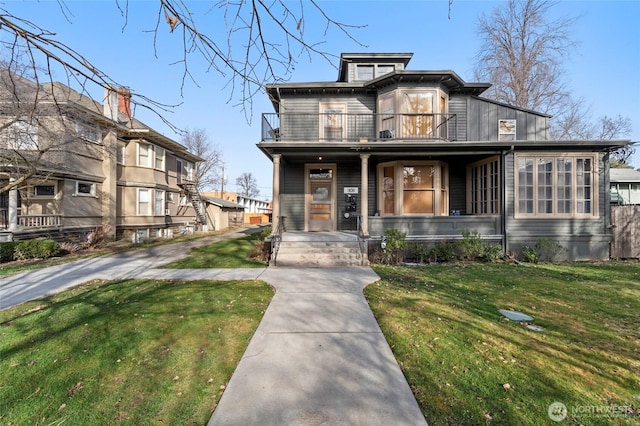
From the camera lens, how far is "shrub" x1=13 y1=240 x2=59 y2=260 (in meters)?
10.3

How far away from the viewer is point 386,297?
554 centimetres

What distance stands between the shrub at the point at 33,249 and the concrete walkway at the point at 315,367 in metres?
5.29

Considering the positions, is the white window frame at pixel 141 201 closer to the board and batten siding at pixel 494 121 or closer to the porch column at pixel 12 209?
the porch column at pixel 12 209

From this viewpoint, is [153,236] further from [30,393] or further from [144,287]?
[30,393]

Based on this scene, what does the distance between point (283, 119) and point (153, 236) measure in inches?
521

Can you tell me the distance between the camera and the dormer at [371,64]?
1245 cm

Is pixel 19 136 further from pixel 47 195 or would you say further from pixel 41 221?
pixel 41 221

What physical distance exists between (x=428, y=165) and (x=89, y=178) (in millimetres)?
17147

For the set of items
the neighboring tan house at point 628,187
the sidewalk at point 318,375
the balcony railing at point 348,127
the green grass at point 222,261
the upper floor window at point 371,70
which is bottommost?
the sidewalk at point 318,375

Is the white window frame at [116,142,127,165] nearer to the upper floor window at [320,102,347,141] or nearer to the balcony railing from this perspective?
the balcony railing

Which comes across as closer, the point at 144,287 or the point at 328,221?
the point at 144,287

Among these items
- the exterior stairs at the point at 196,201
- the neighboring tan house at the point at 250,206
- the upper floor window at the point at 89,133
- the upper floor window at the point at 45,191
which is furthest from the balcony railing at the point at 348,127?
the neighboring tan house at the point at 250,206

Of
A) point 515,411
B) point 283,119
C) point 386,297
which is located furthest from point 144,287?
point 283,119

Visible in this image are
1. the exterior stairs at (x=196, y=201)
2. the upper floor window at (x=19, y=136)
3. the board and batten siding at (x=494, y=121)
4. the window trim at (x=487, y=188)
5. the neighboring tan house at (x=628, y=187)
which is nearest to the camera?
the window trim at (x=487, y=188)
